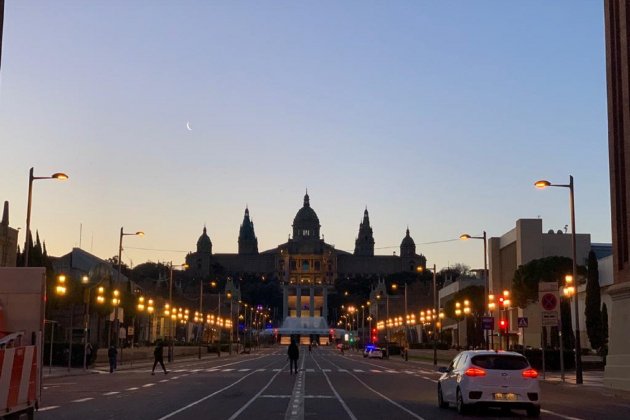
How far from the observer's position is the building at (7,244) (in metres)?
64.7

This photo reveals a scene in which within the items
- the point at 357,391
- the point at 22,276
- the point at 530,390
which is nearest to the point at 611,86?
the point at 357,391

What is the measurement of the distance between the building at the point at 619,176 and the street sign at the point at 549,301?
372 centimetres

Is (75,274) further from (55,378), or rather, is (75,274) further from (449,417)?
(449,417)

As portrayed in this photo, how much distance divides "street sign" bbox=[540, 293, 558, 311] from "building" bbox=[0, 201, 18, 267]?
1626 inches

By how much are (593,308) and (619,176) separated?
94.4 ft

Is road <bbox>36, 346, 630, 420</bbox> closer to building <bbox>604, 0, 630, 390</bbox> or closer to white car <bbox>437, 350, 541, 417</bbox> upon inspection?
white car <bbox>437, 350, 541, 417</bbox>

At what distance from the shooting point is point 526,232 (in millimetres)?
80188

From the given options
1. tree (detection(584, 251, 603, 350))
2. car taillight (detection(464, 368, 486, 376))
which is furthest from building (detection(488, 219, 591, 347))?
car taillight (detection(464, 368, 486, 376))

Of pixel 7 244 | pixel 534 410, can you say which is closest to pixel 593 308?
pixel 7 244

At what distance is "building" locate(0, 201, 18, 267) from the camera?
212 feet

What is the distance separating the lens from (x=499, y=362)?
20141mm

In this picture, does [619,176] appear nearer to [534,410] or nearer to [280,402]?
[534,410]

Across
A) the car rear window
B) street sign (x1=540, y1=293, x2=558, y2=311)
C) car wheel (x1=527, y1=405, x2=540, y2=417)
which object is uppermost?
street sign (x1=540, y1=293, x2=558, y2=311)

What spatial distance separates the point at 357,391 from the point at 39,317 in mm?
17266
